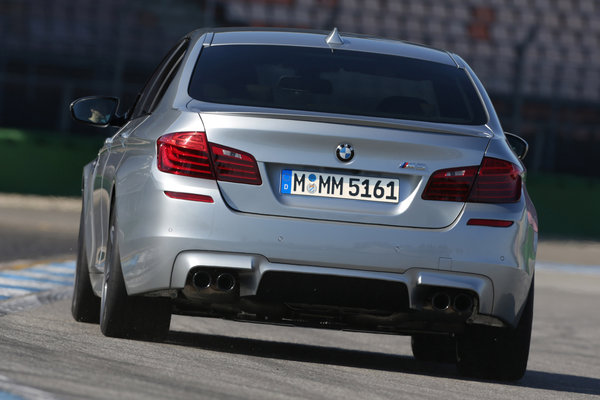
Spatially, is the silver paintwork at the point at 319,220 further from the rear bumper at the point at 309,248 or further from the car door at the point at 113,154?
the car door at the point at 113,154

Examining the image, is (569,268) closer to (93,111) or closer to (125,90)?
(125,90)

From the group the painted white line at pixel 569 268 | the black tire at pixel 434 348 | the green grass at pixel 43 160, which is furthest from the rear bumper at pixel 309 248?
the green grass at pixel 43 160

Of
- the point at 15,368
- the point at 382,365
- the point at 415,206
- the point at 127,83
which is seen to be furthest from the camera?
the point at 127,83

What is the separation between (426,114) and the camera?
5332mm

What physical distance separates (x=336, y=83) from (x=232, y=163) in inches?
30.0

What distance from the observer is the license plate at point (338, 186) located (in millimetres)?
4879

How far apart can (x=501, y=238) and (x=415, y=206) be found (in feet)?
1.25

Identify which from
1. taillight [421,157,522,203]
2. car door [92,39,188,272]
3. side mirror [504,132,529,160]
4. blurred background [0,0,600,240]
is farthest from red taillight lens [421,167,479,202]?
blurred background [0,0,600,240]

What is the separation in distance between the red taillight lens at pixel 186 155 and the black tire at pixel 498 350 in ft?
4.72

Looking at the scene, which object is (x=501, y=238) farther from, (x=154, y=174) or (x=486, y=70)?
(x=486, y=70)

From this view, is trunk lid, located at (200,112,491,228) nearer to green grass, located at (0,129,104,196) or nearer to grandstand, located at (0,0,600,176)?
grandstand, located at (0,0,600,176)

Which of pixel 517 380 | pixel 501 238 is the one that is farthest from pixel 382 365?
pixel 501 238

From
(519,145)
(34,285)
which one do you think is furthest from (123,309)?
(34,285)

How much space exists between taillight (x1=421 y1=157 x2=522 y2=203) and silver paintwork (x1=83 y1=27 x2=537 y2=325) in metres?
0.03
